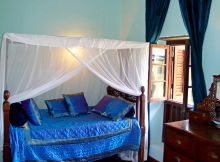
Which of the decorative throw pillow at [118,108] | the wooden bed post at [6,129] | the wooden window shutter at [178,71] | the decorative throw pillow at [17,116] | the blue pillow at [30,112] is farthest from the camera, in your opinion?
the wooden window shutter at [178,71]

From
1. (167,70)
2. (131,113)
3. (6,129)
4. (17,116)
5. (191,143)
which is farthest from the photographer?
(167,70)

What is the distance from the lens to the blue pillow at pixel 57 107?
3398mm

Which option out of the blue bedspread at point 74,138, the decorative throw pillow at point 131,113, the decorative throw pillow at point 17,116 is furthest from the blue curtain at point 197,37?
the decorative throw pillow at point 17,116

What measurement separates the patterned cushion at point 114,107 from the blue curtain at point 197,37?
38.4 inches

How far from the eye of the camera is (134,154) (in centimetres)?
339

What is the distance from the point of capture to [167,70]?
3457 millimetres

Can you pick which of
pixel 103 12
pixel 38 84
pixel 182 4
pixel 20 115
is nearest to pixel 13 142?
pixel 20 115

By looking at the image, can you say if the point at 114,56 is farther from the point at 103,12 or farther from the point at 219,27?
the point at 103,12

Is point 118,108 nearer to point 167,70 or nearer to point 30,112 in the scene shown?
point 167,70

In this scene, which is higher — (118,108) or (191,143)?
(118,108)

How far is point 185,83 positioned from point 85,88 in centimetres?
173

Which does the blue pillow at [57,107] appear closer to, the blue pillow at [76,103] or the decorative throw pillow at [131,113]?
the blue pillow at [76,103]

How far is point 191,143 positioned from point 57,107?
2144 millimetres

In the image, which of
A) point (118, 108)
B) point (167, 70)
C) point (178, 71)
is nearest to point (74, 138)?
point (118, 108)
